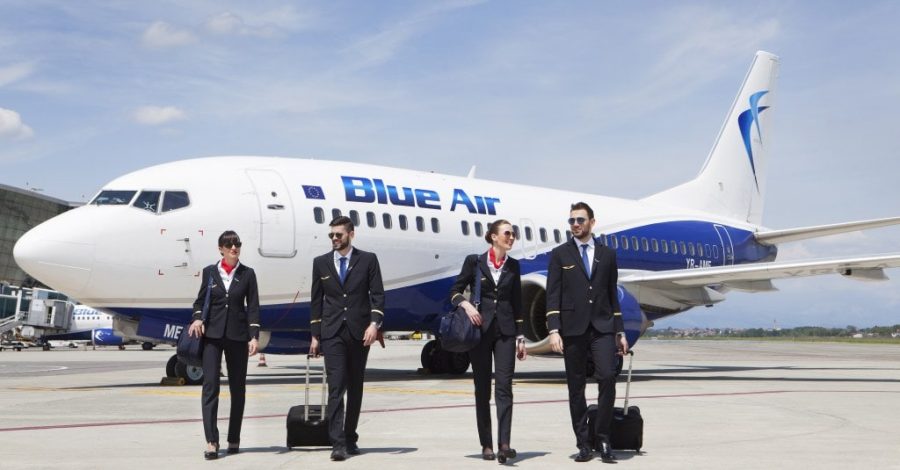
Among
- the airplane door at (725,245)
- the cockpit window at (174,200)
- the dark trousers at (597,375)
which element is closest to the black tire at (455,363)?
the cockpit window at (174,200)

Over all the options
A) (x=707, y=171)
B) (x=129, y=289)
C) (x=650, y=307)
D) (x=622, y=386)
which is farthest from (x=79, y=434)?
(x=707, y=171)

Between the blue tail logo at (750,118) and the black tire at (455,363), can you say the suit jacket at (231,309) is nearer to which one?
the black tire at (455,363)

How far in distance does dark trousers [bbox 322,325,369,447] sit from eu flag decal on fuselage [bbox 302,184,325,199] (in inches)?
341

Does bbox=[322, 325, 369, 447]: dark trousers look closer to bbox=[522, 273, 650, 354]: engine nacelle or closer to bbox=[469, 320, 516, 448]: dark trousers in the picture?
bbox=[469, 320, 516, 448]: dark trousers

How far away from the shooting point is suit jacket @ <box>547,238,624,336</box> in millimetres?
8109

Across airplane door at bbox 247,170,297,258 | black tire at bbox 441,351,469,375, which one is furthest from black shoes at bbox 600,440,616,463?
black tire at bbox 441,351,469,375

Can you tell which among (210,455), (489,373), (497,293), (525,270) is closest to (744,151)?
(525,270)

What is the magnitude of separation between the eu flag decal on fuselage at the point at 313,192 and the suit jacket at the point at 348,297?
27.9 feet

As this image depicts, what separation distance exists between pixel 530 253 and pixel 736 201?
1052 centimetres

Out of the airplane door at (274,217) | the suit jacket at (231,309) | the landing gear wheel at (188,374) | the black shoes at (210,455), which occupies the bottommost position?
the black shoes at (210,455)

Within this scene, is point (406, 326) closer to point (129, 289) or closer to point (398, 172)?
point (398, 172)

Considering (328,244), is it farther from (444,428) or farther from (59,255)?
(444,428)

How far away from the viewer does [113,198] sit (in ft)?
50.7

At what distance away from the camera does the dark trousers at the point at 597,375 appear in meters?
7.97
